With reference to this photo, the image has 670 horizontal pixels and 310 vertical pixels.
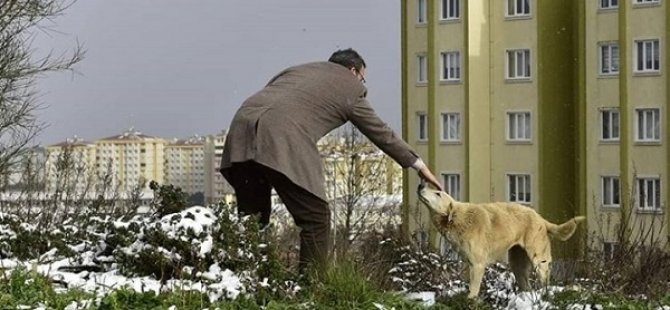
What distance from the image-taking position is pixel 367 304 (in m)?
7.30

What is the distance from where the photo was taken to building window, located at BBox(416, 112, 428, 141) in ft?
198

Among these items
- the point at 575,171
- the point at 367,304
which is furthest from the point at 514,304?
the point at 575,171

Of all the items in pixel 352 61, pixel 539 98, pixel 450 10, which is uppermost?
pixel 450 10

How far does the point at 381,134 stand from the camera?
8.35 m

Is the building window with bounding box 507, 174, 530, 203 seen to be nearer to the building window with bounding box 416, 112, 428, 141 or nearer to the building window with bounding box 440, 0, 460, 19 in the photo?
the building window with bounding box 416, 112, 428, 141

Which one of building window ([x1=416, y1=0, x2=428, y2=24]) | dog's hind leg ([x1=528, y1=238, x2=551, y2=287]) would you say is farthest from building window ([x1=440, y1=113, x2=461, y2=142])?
dog's hind leg ([x1=528, y1=238, x2=551, y2=287])

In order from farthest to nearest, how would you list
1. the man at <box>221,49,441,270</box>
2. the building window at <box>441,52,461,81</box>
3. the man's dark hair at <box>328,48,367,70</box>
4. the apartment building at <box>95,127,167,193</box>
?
1. the apartment building at <box>95,127,167,193</box>
2. the building window at <box>441,52,461,81</box>
3. the man's dark hair at <box>328,48,367,70</box>
4. the man at <box>221,49,441,270</box>

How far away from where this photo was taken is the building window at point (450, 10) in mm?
58062

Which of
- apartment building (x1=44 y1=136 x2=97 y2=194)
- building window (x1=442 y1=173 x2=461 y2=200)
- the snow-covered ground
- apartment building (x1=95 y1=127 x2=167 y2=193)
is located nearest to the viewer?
the snow-covered ground

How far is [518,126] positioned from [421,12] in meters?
7.09

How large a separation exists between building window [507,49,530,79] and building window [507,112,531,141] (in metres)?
1.69

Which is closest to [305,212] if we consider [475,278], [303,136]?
[303,136]

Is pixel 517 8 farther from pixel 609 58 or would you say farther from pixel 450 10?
pixel 609 58

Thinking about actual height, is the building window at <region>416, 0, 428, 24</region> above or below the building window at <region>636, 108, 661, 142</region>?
above
